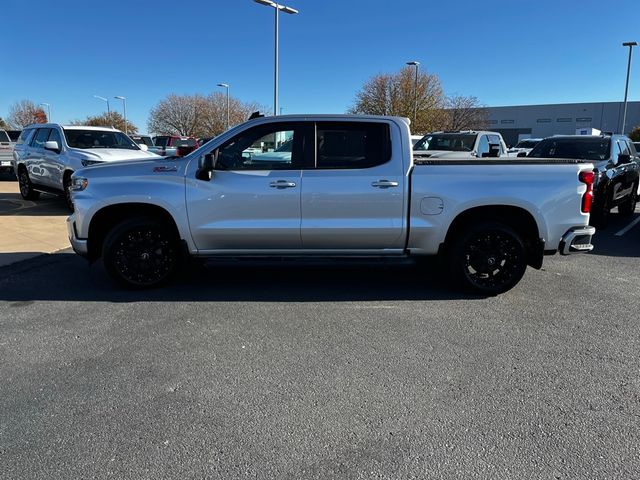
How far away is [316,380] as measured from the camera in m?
3.54

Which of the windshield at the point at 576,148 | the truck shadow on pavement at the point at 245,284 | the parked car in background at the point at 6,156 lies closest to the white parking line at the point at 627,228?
the windshield at the point at 576,148

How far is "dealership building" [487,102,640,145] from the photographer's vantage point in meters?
78.8

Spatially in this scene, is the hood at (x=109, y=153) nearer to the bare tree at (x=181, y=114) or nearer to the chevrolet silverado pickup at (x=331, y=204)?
the chevrolet silverado pickup at (x=331, y=204)

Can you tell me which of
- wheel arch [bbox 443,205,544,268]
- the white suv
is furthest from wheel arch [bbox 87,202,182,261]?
the white suv

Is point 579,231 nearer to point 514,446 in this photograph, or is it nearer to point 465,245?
point 465,245

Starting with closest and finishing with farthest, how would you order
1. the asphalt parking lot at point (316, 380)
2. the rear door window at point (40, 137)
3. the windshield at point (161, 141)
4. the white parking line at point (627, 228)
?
the asphalt parking lot at point (316, 380)
the white parking line at point (627, 228)
the rear door window at point (40, 137)
the windshield at point (161, 141)

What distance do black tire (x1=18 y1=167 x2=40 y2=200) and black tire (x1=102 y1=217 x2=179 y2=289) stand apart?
28.5 ft

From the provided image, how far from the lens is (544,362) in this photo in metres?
3.85

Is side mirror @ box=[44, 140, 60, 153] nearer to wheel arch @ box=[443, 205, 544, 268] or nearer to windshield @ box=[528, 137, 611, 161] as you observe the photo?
wheel arch @ box=[443, 205, 544, 268]

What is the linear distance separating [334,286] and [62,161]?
7778 millimetres

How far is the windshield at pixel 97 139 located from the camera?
36.6 ft

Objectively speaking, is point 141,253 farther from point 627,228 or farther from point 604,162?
point 627,228

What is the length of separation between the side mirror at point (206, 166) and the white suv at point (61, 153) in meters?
5.84

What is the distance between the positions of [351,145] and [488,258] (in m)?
1.89
